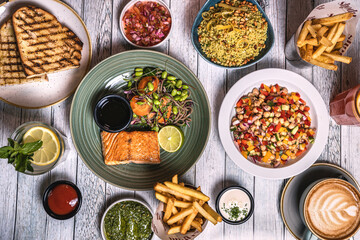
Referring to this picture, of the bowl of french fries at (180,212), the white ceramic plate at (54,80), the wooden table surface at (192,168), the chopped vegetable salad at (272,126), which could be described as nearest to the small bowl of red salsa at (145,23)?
the wooden table surface at (192,168)

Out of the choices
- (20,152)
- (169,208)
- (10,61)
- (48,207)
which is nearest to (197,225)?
(169,208)

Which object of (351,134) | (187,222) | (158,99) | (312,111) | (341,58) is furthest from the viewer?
(351,134)

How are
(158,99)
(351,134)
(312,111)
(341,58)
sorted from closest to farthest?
1. (341,58)
2. (158,99)
3. (312,111)
4. (351,134)

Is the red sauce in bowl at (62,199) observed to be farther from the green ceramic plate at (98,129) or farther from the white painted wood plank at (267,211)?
the white painted wood plank at (267,211)

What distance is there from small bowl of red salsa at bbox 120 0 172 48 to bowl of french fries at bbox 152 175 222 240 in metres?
0.99

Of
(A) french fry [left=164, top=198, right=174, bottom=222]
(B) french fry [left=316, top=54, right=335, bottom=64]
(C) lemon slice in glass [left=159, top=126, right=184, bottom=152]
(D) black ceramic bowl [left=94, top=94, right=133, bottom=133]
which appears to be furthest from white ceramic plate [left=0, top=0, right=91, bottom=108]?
(B) french fry [left=316, top=54, right=335, bottom=64]

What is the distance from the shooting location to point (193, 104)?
84.2 inches

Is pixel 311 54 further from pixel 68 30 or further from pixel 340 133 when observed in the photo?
pixel 68 30

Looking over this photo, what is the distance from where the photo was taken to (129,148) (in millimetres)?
2068

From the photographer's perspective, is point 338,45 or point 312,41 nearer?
point 312,41

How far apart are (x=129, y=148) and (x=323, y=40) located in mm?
1440

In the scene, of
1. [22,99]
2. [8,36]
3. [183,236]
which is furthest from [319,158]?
[8,36]

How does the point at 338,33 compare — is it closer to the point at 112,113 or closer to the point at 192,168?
the point at 192,168

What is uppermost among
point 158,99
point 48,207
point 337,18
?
point 337,18
